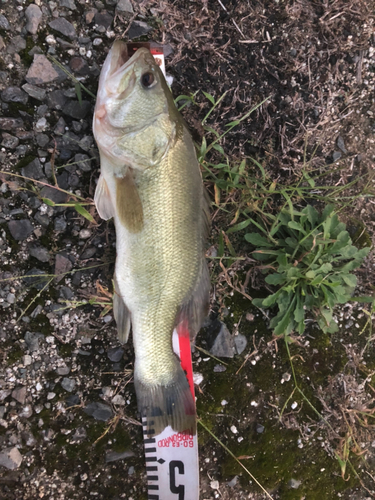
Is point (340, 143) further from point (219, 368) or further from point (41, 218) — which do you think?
point (41, 218)

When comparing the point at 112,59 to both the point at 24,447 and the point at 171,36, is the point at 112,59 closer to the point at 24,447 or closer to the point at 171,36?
the point at 171,36

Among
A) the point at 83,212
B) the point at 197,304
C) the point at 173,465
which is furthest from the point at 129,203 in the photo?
the point at 173,465

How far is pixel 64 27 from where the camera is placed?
7.90 feet

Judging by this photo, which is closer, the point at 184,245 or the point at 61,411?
the point at 184,245

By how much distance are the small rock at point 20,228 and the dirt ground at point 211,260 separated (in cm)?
1

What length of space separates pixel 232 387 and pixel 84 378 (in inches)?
46.4

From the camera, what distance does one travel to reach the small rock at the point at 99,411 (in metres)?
2.51

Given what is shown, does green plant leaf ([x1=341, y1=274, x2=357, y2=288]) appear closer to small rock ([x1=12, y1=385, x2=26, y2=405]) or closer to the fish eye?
the fish eye

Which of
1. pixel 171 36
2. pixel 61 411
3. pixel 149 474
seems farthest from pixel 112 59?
pixel 149 474

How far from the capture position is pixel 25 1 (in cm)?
235

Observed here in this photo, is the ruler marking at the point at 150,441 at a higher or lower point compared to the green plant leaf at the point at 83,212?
lower

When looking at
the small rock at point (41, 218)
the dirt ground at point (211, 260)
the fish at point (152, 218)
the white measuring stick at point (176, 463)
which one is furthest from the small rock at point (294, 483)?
the small rock at point (41, 218)

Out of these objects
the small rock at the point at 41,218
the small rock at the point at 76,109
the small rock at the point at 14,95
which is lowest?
the small rock at the point at 41,218

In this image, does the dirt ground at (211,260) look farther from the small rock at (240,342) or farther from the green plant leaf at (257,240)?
the green plant leaf at (257,240)
